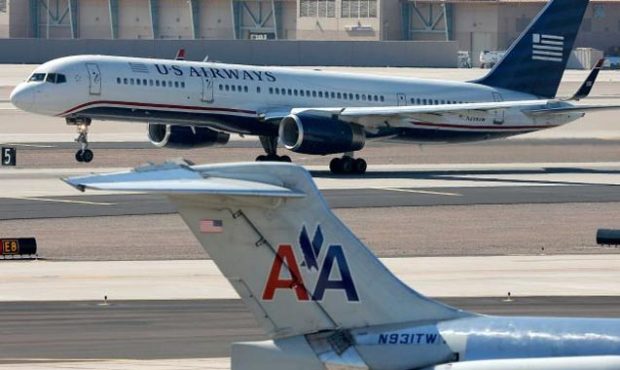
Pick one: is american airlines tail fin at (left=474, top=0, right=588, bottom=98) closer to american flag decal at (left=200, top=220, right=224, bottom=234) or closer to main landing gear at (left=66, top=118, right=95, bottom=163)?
main landing gear at (left=66, top=118, right=95, bottom=163)

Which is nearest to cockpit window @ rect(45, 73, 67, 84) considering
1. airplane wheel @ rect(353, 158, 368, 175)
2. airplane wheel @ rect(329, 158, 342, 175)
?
airplane wheel @ rect(329, 158, 342, 175)

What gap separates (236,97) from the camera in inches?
2170

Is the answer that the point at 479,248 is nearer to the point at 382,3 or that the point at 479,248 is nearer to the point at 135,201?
the point at 135,201

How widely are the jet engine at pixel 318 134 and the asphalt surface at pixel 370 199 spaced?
4014 mm

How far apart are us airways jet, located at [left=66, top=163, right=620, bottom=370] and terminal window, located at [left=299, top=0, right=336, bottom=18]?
14248 centimetres

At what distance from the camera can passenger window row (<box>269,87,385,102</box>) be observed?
185 ft

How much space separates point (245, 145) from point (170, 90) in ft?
54.3

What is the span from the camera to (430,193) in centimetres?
4900

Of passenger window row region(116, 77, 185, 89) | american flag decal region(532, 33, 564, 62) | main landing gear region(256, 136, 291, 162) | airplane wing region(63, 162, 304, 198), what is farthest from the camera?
american flag decal region(532, 33, 564, 62)

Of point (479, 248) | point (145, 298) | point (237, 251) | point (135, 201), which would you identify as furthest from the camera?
point (135, 201)

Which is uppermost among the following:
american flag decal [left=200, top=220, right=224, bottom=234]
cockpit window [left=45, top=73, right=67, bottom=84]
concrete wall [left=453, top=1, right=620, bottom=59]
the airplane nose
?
american flag decal [left=200, top=220, right=224, bottom=234]

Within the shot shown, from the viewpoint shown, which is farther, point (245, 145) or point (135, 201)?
point (245, 145)

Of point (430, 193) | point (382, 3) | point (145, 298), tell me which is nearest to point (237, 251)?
point (145, 298)

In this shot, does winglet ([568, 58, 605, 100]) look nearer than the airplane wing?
No
